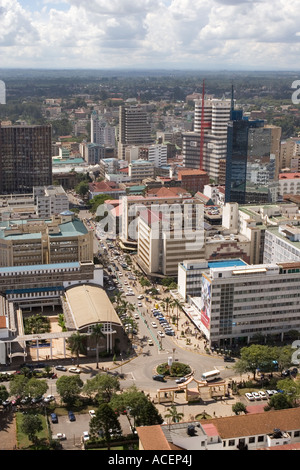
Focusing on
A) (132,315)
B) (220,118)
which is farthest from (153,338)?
(220,118)

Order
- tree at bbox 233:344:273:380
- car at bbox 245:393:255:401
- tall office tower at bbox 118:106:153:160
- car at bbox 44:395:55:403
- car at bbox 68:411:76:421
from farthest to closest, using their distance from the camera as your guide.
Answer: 1. tall office tower at bbox 118:106:153:160
2. tree at bbox 233:344:273:380
3. car at bbox 245:393:255:401
4. car at bbox 44:395:55:403
5. car at bbox 68:411:76:421

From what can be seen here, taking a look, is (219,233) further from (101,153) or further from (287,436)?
(101,153)

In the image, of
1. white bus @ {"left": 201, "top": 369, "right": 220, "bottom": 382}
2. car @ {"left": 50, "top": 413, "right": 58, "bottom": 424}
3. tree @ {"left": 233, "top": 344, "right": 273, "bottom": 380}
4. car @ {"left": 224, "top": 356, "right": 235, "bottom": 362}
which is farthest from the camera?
car @ {"left": 224, "top": 356, "right": 235, "bottom": 362}

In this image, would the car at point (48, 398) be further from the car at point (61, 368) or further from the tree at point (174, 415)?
A: the tree at point (174, 415)

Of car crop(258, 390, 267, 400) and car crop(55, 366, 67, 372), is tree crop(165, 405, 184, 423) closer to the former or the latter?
car crop(258, 390, 267, 400)

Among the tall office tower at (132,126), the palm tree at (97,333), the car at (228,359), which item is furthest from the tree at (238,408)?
the tall office tower at (132,126)

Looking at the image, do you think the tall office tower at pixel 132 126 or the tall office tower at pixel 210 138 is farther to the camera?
the tall office tower at pixel 132 126

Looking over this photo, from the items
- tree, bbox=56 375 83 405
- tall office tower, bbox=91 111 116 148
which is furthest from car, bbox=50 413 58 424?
tall office tower, bbox=91 111 116 148
